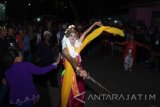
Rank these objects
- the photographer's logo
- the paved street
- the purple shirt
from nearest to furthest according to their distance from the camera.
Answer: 1. the purple shirt
2. the paved street
3. the photographer's logo

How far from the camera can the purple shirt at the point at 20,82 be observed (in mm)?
5797

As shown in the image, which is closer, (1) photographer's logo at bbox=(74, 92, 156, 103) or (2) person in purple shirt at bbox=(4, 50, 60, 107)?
(2) person in purple shirt at bbox=(4, 50, 60, 107)

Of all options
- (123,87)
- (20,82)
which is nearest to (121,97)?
(123,87)

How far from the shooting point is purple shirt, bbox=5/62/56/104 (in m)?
5.80

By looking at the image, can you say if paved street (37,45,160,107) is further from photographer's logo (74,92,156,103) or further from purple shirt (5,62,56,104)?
purple shirt (5,62,56,104)

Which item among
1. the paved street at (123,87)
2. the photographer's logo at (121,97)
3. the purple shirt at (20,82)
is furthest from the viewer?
the photographer's logo at (121,97)

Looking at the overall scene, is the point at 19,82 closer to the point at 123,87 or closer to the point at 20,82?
the point at 20,82

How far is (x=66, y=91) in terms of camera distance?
6535 millimetres

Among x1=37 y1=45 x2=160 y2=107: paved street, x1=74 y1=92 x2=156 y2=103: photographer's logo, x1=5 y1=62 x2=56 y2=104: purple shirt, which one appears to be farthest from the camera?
x1=74 y1=92 x2=156 y2=103: photographer's logo

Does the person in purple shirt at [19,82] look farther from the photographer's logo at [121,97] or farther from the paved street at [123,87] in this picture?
the photographer's logo at [121,97]

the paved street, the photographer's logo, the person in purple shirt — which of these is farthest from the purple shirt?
the photographer's logo

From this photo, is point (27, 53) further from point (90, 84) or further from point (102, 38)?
point (102, 38)

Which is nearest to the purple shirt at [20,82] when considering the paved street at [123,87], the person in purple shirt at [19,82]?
the person in purple shirt at [19,82]

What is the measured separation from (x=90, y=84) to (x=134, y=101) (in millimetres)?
2841
